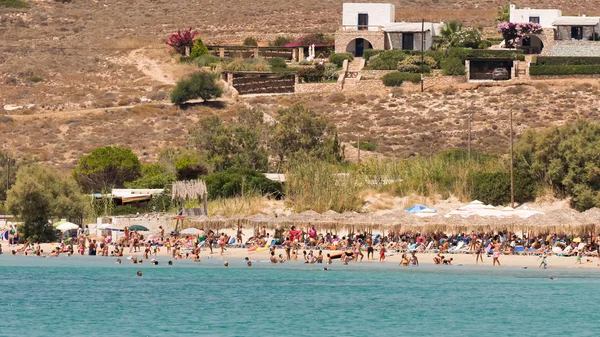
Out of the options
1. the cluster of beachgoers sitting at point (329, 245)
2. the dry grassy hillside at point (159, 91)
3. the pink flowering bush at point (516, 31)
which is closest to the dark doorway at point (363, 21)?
the dry grassy hillside at point (159, 91)

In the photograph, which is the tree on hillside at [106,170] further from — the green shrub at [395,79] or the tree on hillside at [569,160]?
the green shrub at [395,79]

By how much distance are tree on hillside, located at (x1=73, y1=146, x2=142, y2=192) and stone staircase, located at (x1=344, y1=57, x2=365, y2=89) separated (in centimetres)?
2486

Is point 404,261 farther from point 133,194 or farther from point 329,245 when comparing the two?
point 133,194

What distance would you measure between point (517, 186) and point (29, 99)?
52089 mm

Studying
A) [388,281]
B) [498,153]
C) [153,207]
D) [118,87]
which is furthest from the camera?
[118,87]

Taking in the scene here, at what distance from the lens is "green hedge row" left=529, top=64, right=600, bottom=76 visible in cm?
9119

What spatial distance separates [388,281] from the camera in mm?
47469

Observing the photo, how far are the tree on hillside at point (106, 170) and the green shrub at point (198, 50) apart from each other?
31.3 meters

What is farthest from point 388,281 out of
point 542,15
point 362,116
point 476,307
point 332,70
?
point 542,15

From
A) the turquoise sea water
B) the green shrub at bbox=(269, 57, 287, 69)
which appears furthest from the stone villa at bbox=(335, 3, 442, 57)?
the turquoise sea water

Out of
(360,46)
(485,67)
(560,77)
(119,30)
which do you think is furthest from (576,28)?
(119,30)

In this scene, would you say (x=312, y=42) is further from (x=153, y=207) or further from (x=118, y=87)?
(x=153, y=207)

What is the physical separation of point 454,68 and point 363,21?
10.6m

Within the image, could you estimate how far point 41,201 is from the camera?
187 feet
